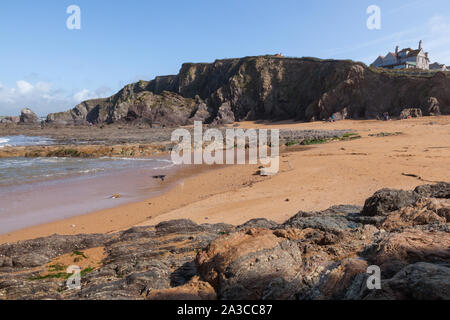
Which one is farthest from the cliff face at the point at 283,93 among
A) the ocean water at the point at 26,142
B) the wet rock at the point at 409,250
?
the wet rock at the point at 409,250

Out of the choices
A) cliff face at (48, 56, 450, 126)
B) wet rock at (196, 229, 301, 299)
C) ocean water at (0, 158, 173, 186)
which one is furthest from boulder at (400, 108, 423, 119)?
wet rock at (196, 229, 301, 299)

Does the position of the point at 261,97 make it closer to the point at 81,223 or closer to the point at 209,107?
the point at 209,107

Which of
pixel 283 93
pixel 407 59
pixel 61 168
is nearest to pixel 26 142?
pixel 61 168

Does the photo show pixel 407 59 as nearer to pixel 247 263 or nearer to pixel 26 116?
pixel 247 263

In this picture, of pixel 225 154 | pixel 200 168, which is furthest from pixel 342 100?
pixel 200 168

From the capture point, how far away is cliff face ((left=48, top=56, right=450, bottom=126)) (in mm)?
38688

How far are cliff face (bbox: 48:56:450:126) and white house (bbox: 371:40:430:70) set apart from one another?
20.9 m

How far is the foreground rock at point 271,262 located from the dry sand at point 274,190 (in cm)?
277

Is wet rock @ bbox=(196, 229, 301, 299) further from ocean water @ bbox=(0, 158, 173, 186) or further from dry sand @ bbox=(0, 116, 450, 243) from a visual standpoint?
ocean water @ bbox=(0, 158, 173, 186)

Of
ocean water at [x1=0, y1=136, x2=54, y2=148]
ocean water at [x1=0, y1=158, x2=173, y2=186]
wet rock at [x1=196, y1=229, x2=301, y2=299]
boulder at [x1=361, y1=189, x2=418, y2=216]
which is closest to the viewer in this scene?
wet rock at [x1=196, y1=229, x2=301, y2=299]

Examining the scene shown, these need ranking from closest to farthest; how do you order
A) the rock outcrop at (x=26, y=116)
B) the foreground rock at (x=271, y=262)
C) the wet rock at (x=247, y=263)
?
1. the foreground rock at (x=271, y=262)
2. the wet rock at (x=247, y=263)
3. the rock outcrop at (x=26, y=116)

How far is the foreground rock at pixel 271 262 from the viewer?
2752 mm

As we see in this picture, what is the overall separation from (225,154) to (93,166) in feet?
30.6

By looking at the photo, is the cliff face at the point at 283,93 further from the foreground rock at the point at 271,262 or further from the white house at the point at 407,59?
the foreground rock at the point at 271,262
